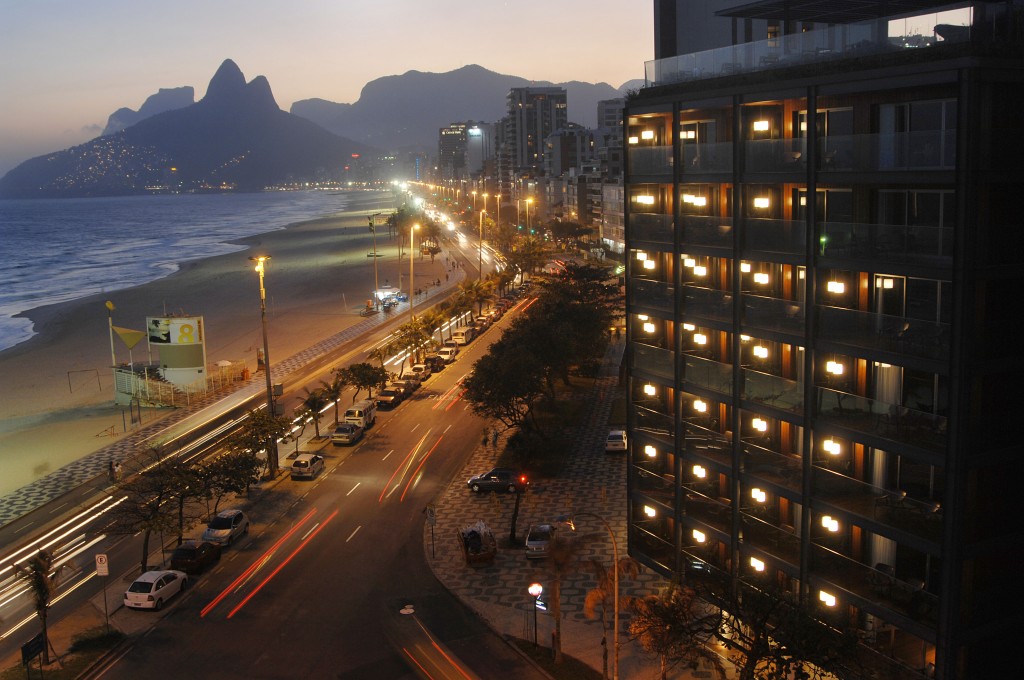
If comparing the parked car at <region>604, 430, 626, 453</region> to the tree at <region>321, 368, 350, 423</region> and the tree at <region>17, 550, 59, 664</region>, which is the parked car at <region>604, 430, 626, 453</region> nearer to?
the tree at <region>321, 368, 350, 423</region>

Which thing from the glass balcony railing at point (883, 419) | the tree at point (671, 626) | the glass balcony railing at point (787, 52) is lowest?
the tree at point (671, 626)

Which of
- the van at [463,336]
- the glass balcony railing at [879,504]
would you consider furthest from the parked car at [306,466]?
the van at [463,336]

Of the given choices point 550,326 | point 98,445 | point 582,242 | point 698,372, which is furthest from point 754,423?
point 582,242

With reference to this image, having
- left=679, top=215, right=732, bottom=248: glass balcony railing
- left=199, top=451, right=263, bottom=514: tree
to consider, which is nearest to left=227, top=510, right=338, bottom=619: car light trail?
left=199, top=451, right=263, bottom=514: tree

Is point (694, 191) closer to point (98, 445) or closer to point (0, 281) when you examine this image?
point (98, 445)

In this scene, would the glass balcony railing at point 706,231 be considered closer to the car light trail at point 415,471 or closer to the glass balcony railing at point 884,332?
the glass balcony railing at point 884,332

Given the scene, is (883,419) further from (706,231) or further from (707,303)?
(706,231)

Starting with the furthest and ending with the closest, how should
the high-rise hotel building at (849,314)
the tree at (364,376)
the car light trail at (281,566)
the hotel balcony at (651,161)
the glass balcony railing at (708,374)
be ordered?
the tree at (364,376)
the car light trail at (281,566)
the hotel balcony at (651,161)
the glass balcony railing at (708,374)
the high-rise hotel building at (849,314)

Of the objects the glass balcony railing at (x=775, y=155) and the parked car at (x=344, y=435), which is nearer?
the glass balcony railing at (x=775, y=155)
